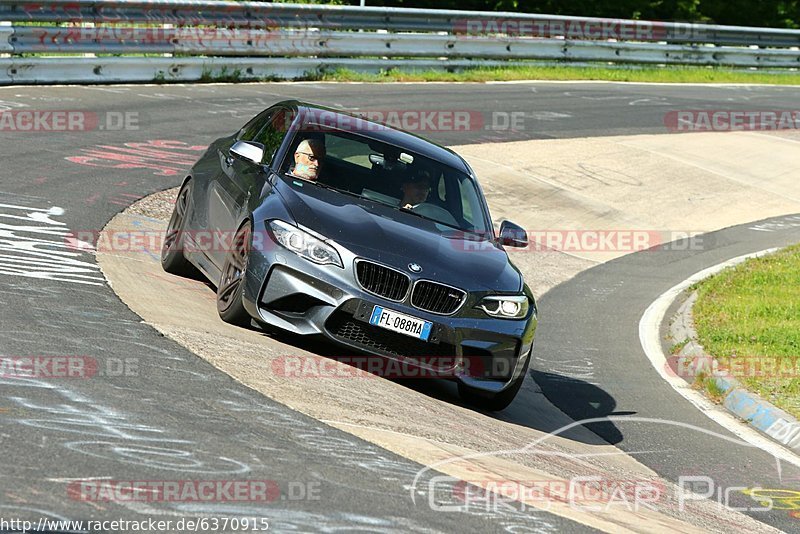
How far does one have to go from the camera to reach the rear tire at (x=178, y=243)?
1023cm

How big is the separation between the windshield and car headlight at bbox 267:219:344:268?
101 centimetres

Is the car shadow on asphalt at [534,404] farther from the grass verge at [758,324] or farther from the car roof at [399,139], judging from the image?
the car roof at [399,139]

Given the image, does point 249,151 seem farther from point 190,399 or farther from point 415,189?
point 190,399

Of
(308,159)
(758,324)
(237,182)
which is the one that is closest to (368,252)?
(308,159)

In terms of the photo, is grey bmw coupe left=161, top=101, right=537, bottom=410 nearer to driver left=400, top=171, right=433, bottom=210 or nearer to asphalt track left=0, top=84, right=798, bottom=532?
driver left=400, top=171, right=433, bottom=210

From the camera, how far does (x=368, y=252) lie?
8117 millimetres

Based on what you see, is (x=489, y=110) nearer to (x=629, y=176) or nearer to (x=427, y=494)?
(x=629, y=176)

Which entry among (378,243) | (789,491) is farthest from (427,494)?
(789,491)

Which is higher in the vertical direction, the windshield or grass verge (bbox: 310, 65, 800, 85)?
the windshield

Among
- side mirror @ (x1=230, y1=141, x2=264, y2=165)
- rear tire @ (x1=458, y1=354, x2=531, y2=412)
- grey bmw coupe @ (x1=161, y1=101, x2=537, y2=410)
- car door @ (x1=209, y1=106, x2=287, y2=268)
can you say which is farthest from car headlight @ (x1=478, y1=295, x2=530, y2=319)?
side mirror @ (x1=230, y1=141, x2=264, y2=165)

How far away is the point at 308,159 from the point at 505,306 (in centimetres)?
200

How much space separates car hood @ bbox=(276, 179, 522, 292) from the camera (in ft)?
26.9

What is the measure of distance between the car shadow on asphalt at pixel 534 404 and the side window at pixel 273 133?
1.65 m

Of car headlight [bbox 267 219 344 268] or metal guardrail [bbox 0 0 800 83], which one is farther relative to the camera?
metal guardrail [bbox 0 0 800 83]
